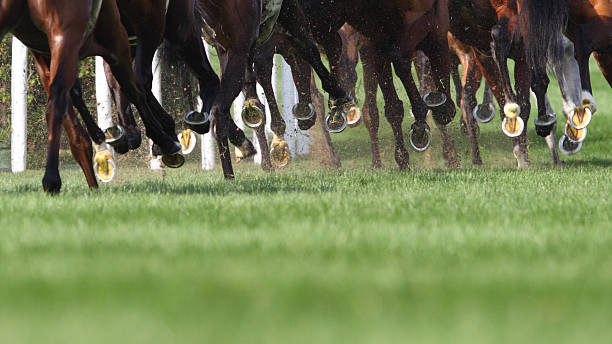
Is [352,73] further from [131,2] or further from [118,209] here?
[118,209]

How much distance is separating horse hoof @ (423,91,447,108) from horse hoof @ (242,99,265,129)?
196cm

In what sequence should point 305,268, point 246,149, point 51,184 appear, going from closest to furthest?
point 305,268, point 51,184, point 246,149

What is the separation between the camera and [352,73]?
12.8 m

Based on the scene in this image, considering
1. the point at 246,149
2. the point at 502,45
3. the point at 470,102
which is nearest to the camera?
the point at 246,149

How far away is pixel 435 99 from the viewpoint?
390 inches

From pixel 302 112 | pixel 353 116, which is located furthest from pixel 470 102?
pixel 302 112

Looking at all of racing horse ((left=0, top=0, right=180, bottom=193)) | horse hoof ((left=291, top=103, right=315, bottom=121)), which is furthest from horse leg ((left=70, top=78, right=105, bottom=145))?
horse hoof ((left=291, top=103, right=315, bottom=121))

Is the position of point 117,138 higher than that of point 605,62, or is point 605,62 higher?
point 605,62

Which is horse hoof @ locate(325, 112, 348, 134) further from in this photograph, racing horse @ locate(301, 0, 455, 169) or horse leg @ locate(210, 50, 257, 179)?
horse leg @ locate(210, 50, 257, 179)

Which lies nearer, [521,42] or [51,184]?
[51,184]

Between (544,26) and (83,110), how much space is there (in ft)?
15.3

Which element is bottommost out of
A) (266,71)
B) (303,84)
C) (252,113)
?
(252,113)

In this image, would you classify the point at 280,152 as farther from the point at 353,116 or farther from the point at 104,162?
the point at 104,162

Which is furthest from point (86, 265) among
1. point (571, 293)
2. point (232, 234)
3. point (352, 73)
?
point (352, 73)
